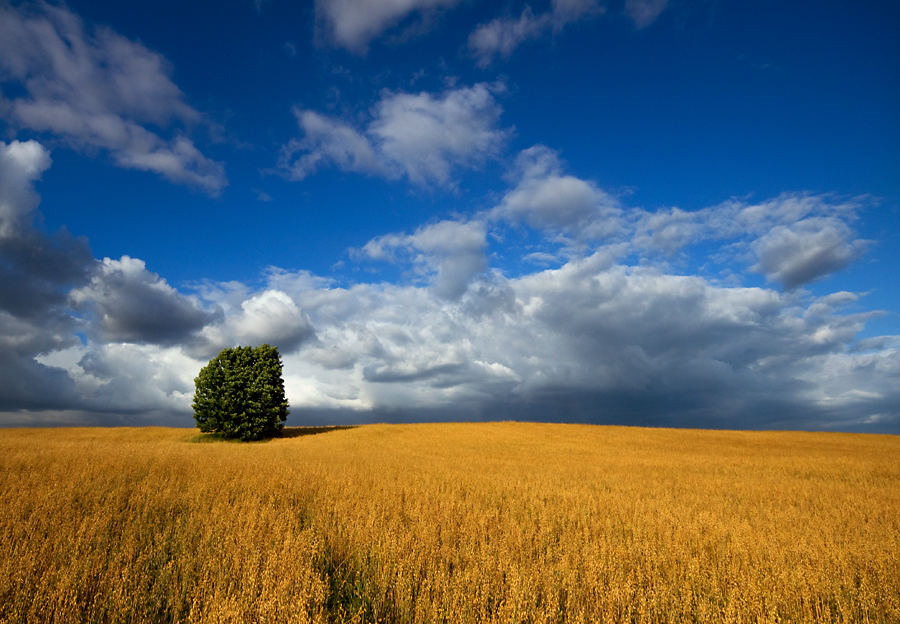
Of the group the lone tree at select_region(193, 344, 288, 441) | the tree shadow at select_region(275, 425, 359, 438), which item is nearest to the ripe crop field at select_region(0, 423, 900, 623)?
the lone tree at select_region(193, 344, 288, 441)

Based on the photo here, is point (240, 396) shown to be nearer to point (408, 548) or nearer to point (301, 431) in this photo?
point (301, 431)

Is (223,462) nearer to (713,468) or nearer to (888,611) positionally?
(888,611)

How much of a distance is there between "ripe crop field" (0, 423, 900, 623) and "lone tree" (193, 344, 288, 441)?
80.1ft

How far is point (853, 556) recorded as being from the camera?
7.41 meters

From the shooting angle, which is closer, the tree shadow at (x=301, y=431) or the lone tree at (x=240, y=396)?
the lone tree at (x=240, y=396)

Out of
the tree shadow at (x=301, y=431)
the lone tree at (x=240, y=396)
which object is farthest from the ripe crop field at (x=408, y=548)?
the tree shadow at (x=301, y=431)

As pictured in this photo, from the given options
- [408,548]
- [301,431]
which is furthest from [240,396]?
[408,548]

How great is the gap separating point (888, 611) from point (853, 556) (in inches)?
98.3

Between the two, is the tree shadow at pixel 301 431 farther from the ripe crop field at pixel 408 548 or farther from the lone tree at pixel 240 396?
the ripe crop field at pixel 408 548

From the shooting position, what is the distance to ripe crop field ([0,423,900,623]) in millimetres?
4562

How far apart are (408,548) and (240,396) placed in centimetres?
3597

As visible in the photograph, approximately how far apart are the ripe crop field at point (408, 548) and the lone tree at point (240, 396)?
961 inches

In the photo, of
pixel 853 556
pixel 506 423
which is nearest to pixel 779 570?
pixel 853 556

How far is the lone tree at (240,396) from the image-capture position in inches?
1455
